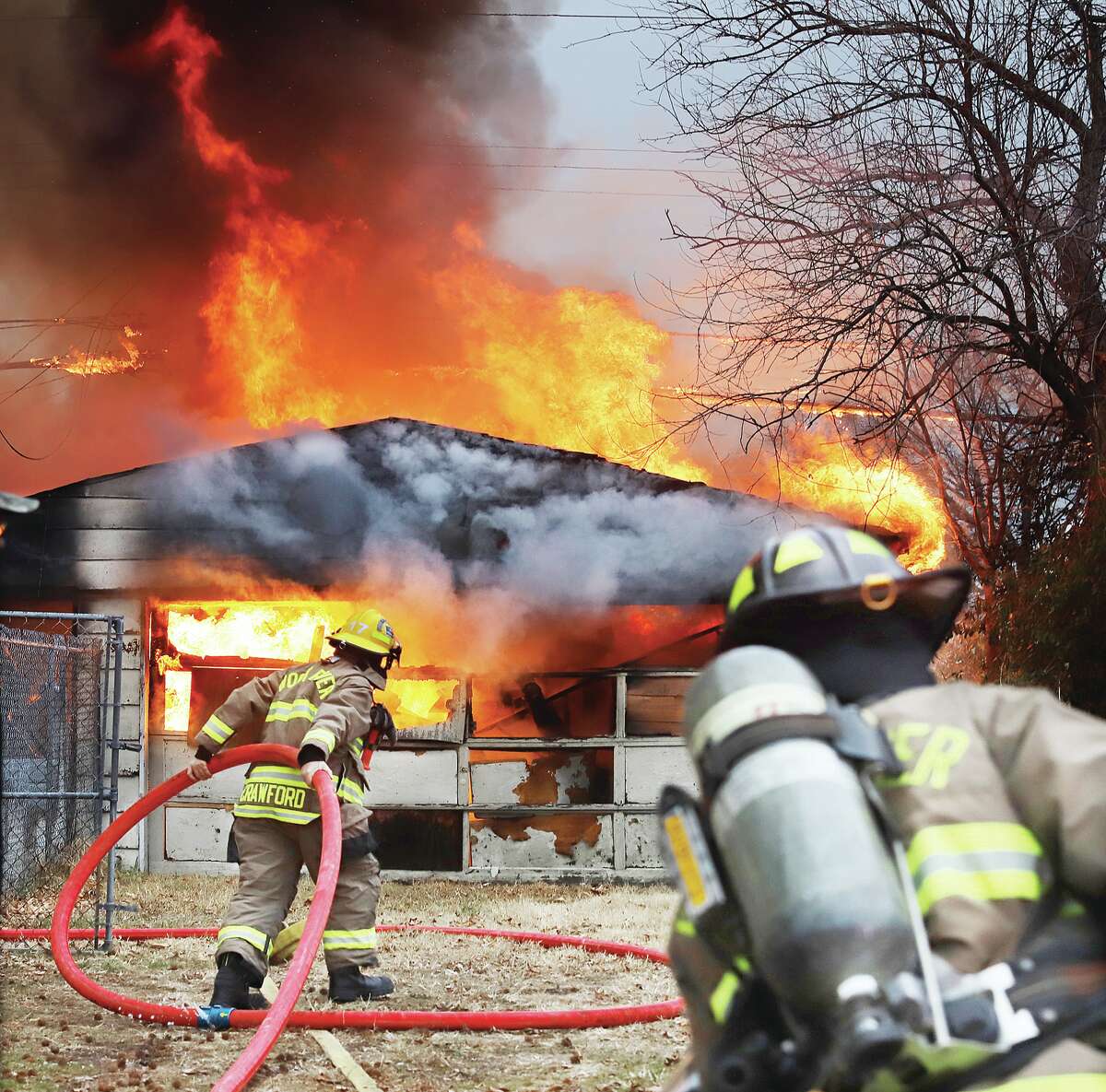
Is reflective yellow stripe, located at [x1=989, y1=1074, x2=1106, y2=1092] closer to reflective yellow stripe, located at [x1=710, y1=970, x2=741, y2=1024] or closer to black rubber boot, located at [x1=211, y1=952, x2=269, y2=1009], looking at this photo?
reflective yellow stripe, located at [x1=710, y1=970, x2=741, y2=1024]

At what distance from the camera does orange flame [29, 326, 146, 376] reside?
51.8 ft

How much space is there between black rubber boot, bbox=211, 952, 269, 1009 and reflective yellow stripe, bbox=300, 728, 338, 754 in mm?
1013

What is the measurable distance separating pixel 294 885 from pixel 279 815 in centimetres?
44

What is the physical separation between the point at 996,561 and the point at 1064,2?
4.18 metres

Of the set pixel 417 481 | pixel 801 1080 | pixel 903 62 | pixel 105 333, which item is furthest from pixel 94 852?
pixel 105 333

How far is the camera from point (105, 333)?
52.7 ft

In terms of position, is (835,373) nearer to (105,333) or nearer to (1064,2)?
(1064,2)

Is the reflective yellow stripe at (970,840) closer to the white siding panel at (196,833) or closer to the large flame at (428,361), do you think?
the large flame at (428,361)

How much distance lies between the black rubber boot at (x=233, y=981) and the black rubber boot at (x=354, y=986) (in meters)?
0.45

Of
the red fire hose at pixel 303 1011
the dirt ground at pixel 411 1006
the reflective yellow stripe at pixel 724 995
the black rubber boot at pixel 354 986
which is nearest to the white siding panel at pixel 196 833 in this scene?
the dirt ground at pixel 411 1006

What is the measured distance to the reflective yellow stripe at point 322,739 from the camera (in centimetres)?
579

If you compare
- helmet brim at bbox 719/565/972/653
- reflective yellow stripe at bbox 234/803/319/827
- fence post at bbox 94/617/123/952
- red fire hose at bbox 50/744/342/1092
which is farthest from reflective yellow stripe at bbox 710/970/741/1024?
fence post at bbox 94/617/123/952

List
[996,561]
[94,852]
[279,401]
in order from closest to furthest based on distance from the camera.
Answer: [94,852]
[996,561]
[279,401]

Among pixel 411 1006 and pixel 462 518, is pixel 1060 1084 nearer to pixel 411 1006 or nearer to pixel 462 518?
pixel 411 1006
